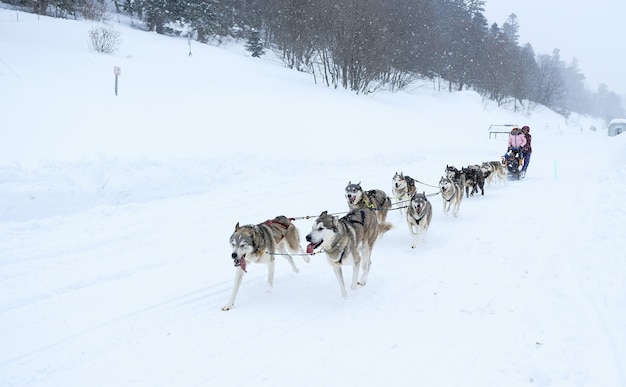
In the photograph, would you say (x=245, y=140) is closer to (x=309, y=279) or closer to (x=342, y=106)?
(x=309, y=279)

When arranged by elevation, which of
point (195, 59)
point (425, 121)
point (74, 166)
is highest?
point (195, 59)

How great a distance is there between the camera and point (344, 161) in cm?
1332

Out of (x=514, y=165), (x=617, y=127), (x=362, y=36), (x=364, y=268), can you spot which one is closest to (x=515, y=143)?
(x=514, y=165)

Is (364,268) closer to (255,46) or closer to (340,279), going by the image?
(340,279)

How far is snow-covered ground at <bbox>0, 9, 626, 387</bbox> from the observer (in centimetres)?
345

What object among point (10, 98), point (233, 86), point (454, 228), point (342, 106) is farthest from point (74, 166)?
point (342, 106)

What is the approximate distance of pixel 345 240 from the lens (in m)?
4.79

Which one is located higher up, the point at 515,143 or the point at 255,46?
the point at 255,46

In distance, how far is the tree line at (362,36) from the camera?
26.9 m

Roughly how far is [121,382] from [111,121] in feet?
31.0

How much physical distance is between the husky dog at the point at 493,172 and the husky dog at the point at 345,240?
24.1 feet

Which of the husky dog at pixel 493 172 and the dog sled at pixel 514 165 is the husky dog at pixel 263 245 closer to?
the husky dog at pixel 493 172

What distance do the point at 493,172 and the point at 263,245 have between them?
31.1ft

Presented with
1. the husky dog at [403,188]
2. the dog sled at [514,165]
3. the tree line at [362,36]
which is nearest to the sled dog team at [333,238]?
the husky dog at [403,188]
